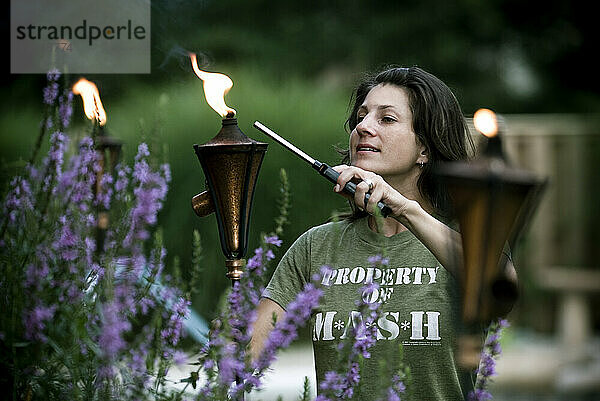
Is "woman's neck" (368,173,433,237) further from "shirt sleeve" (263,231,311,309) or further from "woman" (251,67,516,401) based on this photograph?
"shirt sleeve" (263,231,311,309)

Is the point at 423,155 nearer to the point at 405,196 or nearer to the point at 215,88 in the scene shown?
the point at 405,196

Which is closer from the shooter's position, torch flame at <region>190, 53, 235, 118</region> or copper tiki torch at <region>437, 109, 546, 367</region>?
copper tiki torch at <region>437, 109, 546, 367</region>

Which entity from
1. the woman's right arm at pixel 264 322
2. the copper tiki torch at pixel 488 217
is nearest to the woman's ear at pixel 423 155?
the woman's right arm at pixel 264 322

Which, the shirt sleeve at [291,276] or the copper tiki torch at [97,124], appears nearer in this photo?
the copper tiki torch at [97,124]

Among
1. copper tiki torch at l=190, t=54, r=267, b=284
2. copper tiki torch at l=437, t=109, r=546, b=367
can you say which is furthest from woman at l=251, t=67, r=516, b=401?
copper tiki torch at l=437, t=109, r=546, b=367

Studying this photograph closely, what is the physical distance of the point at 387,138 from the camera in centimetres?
198

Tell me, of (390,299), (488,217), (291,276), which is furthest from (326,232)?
(488,217)

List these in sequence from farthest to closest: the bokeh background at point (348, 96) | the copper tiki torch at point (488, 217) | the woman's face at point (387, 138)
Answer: the bokeh background at point (348, 96) < the woman's face at point (387, 138) < the copper tiki torch at point (488, 217)

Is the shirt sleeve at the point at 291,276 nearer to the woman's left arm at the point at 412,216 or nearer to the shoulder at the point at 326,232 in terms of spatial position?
the shoulder at the point at 326,232

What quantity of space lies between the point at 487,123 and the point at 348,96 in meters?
5.68

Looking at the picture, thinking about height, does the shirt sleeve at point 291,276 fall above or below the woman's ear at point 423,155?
below

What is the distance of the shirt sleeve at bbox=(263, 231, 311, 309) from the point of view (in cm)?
203

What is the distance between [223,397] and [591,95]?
8060mm

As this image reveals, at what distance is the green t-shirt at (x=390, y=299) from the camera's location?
1878 millimetres
